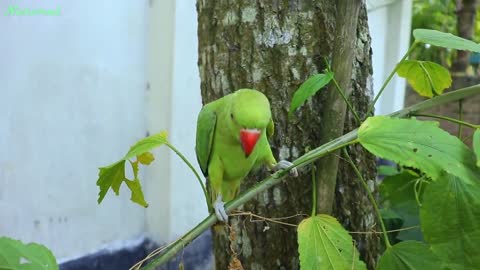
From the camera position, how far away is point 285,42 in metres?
0.98

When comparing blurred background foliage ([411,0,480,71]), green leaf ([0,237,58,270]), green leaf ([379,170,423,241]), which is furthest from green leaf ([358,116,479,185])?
blurred background foliage ([411,0,480,71])

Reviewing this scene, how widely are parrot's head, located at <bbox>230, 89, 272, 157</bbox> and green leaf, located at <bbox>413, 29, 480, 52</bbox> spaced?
0.30m

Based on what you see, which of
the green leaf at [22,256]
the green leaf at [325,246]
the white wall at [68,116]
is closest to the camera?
the green leaf at [22,256]

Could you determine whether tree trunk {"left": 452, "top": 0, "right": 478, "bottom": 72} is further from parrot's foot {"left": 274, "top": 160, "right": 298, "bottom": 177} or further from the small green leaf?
the small green leaf

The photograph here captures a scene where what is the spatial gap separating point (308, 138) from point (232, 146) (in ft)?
0.53

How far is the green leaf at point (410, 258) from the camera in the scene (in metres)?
0.75

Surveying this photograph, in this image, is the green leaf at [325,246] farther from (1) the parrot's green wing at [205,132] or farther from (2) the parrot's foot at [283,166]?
(1) the parrot's green wing at [205,132]

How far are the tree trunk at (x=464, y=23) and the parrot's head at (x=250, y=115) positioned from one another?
211 inches

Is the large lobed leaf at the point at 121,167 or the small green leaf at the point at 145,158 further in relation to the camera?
the small green leaf at the point at 145,158

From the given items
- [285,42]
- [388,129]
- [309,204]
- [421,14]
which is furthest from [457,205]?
[421,14]

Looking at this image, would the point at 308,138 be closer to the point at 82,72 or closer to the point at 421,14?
the point at 82,72

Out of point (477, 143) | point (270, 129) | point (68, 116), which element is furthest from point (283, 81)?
point (68, 116)

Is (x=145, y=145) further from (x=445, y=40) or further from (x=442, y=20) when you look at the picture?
(x=442, y=20)

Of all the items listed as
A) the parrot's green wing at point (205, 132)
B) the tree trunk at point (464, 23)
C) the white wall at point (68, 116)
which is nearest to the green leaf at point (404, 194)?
the parrot's green wing at point (205, 132)
